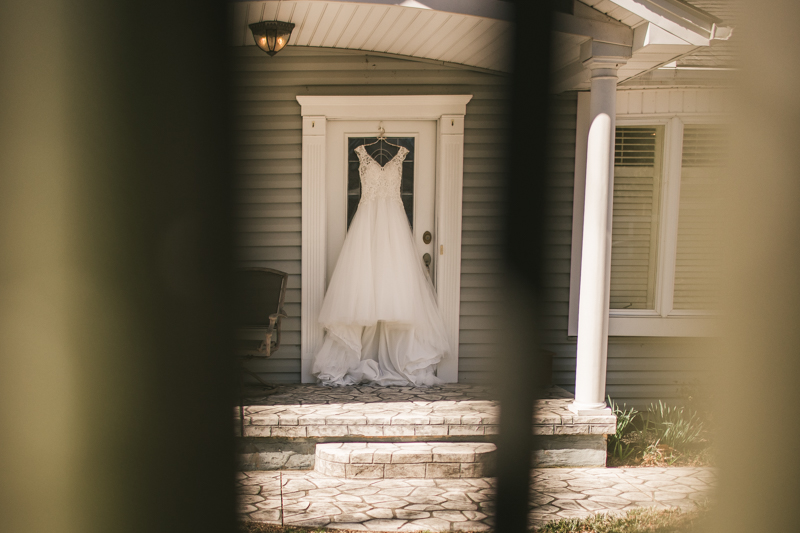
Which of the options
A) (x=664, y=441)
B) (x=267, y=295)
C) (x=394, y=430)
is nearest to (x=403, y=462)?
(x=394, y=430)

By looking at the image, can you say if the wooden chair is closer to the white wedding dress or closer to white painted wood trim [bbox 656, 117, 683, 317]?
the white wedding dress

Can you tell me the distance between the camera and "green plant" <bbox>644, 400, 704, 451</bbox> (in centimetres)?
351

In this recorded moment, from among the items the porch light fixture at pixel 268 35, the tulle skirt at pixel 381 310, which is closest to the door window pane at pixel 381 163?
the tulle skirt at pixel 381 310

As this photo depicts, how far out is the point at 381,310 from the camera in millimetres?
3850

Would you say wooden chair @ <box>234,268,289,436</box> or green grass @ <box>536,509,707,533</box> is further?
wooden chair @ <box>234,268,289,436</box>

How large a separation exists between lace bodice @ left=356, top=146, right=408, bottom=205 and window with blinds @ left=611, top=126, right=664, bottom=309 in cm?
161

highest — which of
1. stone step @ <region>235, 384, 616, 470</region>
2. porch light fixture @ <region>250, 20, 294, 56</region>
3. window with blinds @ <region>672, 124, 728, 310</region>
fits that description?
porch light fixture @ <region>250, 20, 294, 56</region>

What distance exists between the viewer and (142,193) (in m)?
0.45

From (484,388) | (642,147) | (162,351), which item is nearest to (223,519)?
(162,351)

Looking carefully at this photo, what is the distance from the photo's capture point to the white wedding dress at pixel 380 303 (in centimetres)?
385

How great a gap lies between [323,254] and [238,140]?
3511 millimetres

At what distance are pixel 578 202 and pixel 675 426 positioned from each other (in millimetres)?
1617

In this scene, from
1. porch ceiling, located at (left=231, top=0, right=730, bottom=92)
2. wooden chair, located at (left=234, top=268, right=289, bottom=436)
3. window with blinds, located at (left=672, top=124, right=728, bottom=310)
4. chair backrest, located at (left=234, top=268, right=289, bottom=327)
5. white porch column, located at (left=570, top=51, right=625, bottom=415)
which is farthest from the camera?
window with blinds, located at (left=672, top=124, right=728, bottom=310)

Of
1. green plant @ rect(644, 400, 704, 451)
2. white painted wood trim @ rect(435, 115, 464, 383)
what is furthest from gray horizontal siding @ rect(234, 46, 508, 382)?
green plant @ rect(644, 400, 704, 451)
